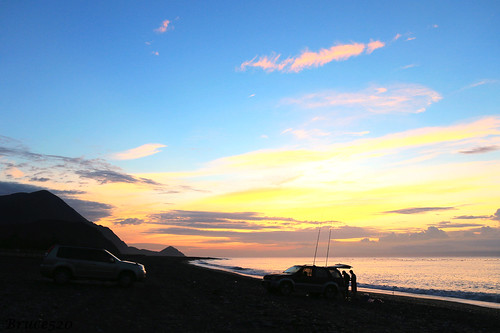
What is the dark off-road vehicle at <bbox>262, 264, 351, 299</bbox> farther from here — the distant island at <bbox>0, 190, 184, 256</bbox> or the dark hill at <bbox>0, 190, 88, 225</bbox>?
the dark hill at <bbox>0, 190, 88, 225</bbox>

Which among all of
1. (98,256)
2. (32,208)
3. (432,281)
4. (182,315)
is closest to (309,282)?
(182,315)

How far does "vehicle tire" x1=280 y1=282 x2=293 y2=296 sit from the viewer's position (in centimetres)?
2158

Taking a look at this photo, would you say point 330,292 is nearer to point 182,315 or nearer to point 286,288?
point 286,288

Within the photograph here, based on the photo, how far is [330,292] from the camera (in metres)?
21.9

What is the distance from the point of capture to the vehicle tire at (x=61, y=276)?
18.5 meters

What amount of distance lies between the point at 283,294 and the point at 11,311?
14053 mm

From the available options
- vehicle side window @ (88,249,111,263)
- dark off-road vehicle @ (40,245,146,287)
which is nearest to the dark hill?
vehicle side window @ (88,249,111,263)

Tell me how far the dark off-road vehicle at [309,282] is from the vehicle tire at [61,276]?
10875 millimetres

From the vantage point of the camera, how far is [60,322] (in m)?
10.4

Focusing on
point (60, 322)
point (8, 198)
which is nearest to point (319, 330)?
point (60, 322)

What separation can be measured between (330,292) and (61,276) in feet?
47.6

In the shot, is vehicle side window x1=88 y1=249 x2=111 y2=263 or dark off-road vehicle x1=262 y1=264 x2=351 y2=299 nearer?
vehicle side window x1=88 y1=249 x2=111 y2=263

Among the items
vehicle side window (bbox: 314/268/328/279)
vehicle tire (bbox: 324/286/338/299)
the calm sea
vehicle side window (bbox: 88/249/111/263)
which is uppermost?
vehicle side window (bbox: 88/249/111/263)

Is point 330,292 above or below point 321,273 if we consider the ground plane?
below
